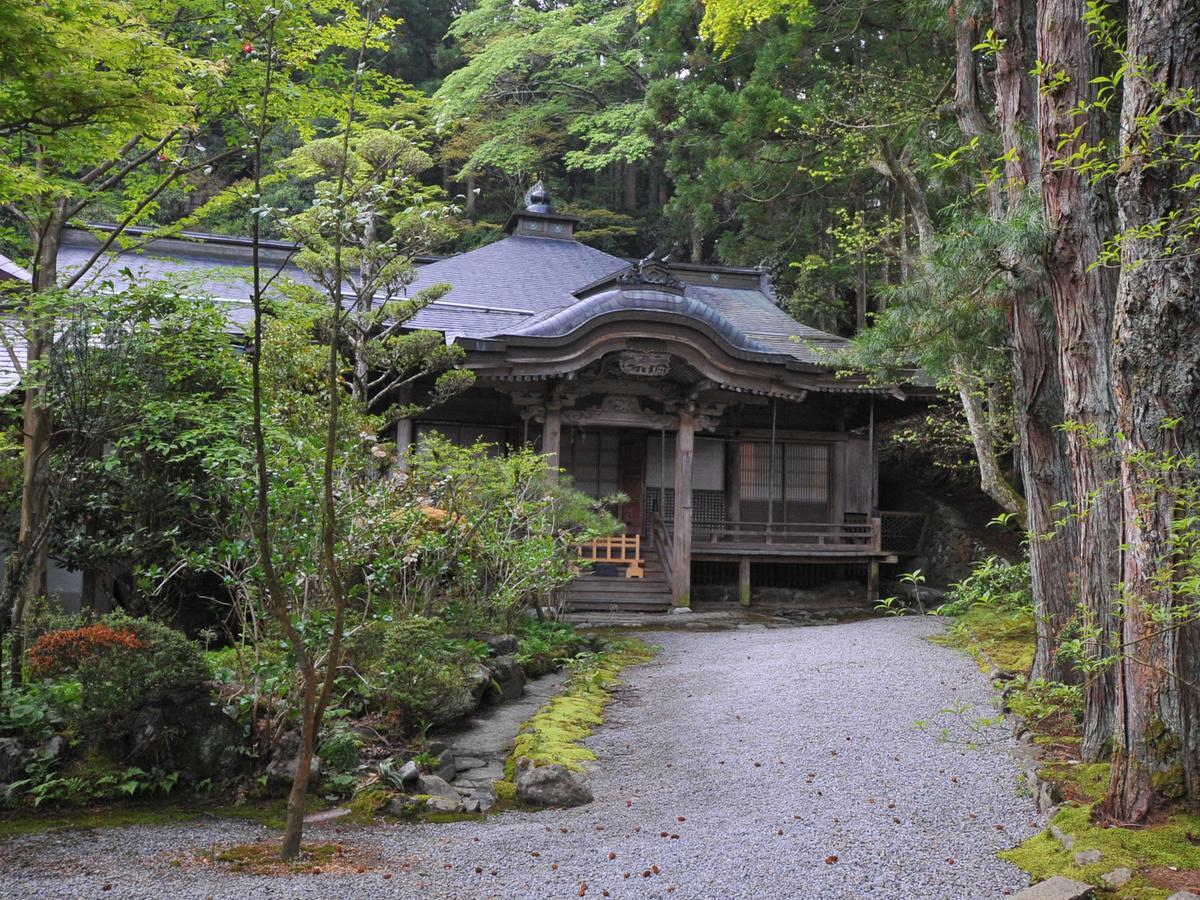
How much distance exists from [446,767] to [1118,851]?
11.3 ft

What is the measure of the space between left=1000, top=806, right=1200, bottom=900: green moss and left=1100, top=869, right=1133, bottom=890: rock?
1.0 inches

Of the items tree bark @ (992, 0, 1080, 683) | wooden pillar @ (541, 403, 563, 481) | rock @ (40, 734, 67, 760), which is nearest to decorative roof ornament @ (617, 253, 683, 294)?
wooden pillar @ (541, 403, 563, 481)

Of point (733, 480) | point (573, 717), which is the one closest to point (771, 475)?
point (733, 480)

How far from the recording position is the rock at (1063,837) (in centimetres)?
415

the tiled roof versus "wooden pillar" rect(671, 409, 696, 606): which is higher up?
the tiled roof

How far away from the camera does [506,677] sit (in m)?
7.54

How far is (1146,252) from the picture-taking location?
4137 mm

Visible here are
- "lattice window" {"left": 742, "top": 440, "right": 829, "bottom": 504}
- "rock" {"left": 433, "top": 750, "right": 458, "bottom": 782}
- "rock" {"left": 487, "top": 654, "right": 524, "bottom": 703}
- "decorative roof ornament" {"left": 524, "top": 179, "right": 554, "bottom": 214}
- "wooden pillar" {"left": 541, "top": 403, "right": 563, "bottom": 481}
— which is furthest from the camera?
"decorative roof ornament" {"left": 524, "top": 179, "right": 554, "bottom": 214}

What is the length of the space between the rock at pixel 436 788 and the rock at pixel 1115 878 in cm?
302

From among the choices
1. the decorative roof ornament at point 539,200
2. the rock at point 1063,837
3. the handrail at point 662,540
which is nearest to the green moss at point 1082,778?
the rock at point 1063,837

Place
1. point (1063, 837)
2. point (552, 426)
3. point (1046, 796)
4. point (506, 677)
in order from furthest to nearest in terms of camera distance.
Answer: point (552, 426), point (506, 677), point (1046, 796), point (1063, 837)

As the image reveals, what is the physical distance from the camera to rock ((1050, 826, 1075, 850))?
13.6 feet

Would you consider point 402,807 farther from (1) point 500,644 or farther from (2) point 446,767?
(1) point 500,644

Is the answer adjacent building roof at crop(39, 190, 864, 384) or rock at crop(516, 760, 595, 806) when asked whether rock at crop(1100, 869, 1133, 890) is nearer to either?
→ rock at crop(516, 760, 595, 806)
